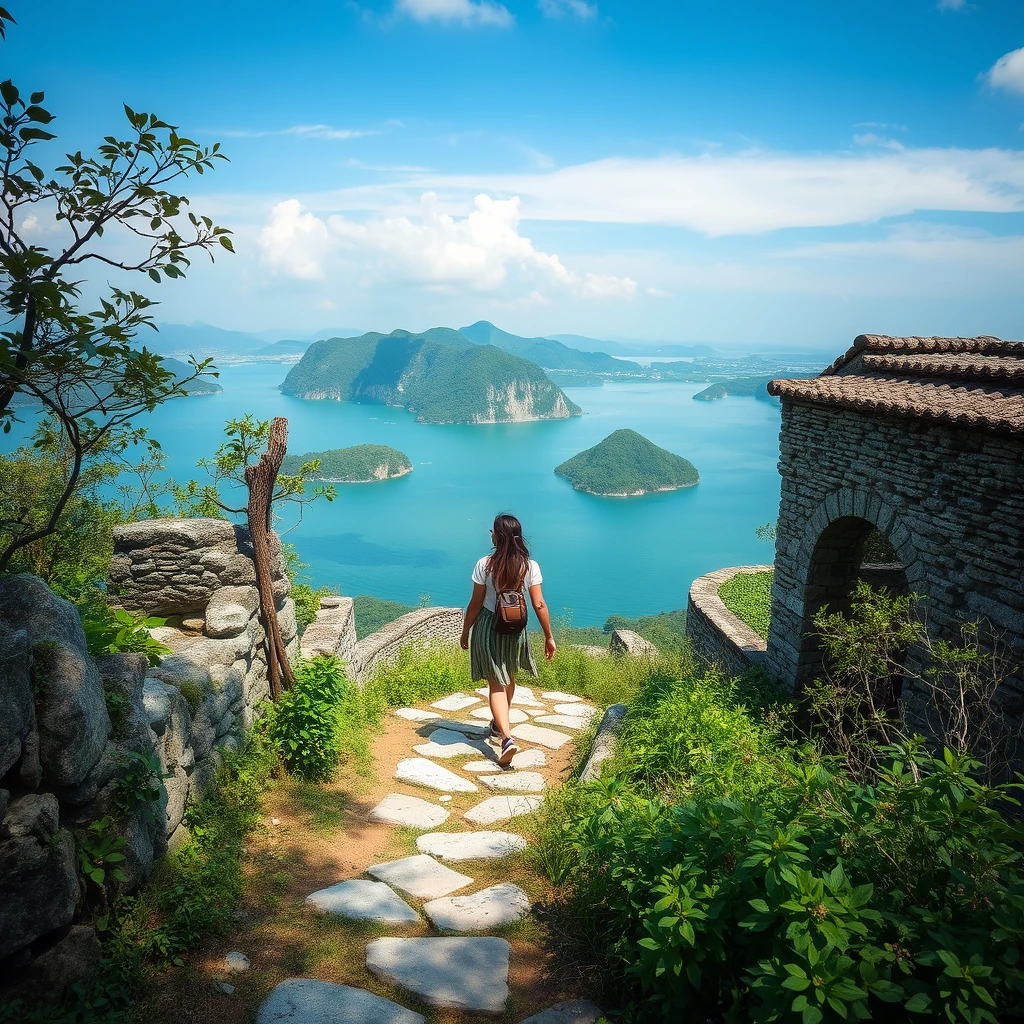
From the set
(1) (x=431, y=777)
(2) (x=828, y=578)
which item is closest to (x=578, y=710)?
(1) (x=431, y=777)

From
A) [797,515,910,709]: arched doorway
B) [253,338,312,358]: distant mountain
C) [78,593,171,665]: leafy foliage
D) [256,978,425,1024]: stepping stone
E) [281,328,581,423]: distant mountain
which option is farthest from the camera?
[253,338,312,358]: distant mountain

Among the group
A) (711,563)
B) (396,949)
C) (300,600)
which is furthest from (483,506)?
(396,949)

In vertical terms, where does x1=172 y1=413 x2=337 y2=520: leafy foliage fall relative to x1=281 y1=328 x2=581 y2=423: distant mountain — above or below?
below

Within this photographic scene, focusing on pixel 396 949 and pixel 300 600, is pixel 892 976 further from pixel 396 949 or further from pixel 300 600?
pixel 300 600

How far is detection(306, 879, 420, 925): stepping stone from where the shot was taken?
3.05 m

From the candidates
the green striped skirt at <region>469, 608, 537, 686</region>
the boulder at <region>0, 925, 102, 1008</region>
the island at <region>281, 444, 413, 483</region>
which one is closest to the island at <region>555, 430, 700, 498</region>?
the island at <region>281, 444, 413, 483</region>

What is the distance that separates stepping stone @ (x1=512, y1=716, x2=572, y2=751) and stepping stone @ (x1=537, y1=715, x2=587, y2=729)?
22 centimetres

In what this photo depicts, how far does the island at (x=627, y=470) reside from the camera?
2985 inches

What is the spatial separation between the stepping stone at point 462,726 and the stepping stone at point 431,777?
0.78 metres

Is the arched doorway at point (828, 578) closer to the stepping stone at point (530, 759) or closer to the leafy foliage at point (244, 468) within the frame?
the stepping stone at point (530, 759)

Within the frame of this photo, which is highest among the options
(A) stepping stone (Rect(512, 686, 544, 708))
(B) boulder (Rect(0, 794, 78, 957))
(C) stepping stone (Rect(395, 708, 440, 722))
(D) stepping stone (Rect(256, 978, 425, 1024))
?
(B) boulder (Rect(0, 794, 78, 957))

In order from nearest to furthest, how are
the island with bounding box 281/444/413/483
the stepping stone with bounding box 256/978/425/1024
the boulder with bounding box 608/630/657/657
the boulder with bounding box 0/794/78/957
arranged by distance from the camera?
the boulder with bounding box 0/794/78/957, the stepping stone with bounding box 256/978/425/1024, the boulder with bounding box 608/630/657/657, the island with bounding box 281/444/413/483

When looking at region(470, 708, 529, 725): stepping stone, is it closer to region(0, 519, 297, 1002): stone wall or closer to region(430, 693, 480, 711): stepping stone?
region(430, 693, 480, 711): stepping stone

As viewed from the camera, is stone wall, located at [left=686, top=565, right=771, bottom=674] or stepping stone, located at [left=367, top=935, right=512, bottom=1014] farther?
stone wall, located at [left=686, top=565, right=771, bottom=674]
